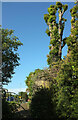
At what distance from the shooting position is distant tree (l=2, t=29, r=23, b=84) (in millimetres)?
20188

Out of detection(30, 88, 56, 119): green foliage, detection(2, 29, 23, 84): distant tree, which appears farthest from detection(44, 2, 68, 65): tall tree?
detection(30, 88, 56, 119): green foliage

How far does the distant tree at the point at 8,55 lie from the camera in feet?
66.2

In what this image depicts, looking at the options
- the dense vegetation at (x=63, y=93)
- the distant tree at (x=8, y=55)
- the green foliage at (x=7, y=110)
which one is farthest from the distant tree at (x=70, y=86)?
the distant tree at (x=8, y=55)

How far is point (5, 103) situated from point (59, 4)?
32409 mm

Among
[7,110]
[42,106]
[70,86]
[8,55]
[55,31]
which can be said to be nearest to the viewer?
[70,86]

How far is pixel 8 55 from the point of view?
2044 centimetres

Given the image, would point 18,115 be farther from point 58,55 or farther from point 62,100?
point 58,55

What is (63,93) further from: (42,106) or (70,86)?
(42,106)

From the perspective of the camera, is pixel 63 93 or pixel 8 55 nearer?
pixel 63 93

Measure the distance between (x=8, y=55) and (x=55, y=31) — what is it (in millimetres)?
19033

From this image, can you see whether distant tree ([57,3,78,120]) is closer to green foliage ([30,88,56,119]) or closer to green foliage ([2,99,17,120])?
green foliage ([30,88,56,119])

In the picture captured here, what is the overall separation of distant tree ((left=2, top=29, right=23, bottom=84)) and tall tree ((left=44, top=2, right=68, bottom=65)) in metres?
13.1

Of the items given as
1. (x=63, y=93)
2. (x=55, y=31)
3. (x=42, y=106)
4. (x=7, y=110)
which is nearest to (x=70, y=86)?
(x=63, y=93)

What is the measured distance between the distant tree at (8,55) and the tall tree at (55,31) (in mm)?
13131
